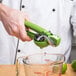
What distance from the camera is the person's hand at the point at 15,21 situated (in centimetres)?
72

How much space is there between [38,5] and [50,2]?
7 centimetres

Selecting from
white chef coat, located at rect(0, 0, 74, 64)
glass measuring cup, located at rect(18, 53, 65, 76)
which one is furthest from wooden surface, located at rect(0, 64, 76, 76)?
white chef coat, located at rect(0, 0, 74, 64)

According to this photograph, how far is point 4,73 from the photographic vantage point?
0.80 m

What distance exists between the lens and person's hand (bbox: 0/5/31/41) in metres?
0.72

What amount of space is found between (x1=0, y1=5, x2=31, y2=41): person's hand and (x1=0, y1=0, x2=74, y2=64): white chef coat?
15.9 inches

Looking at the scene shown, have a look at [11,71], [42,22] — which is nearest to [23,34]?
[11,71]

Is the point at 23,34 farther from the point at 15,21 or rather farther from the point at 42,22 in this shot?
the point at 42,22

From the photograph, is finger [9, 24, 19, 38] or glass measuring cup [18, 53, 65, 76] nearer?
glass measuring cup [18, 53, 65, 76]

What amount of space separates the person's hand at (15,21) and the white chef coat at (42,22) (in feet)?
1.33

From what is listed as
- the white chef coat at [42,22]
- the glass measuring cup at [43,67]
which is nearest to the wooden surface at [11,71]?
the glass measuring cup at [43,67]

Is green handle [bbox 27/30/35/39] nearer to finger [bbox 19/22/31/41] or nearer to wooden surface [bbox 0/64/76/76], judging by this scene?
finger [bbox 19/22/31/41]

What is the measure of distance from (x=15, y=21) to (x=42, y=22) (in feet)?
1.52

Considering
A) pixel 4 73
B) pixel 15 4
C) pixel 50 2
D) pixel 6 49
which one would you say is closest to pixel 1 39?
pixel 6 49

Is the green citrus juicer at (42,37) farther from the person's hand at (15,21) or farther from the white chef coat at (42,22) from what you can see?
the white chef coat at (42,22)
